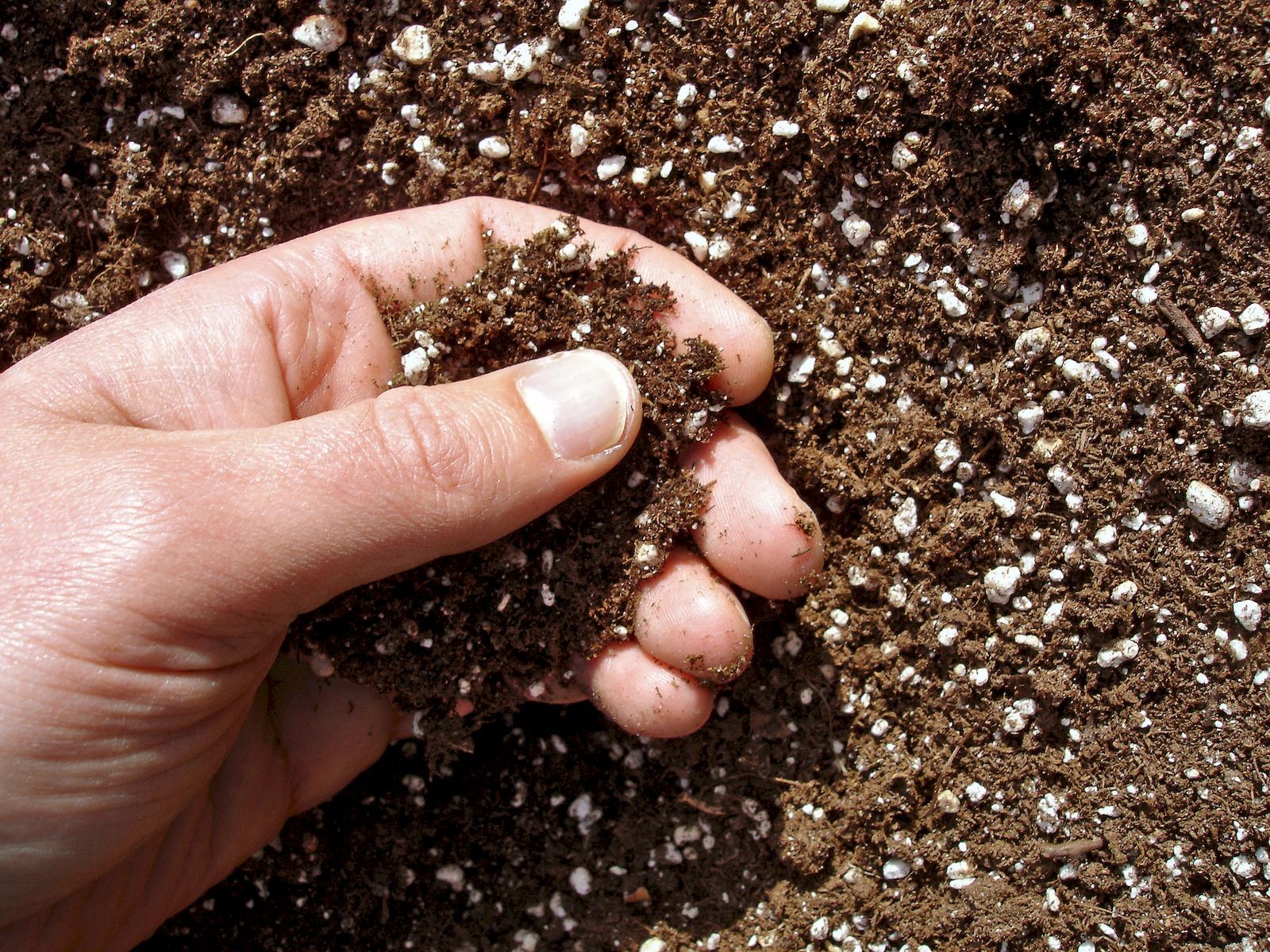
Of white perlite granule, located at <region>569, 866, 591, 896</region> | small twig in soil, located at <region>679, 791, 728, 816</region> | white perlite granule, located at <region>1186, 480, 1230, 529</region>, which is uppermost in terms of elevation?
white perlite granule, located at <region>1186, 480, 1230, 529</region>

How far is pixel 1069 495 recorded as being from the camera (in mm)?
1600

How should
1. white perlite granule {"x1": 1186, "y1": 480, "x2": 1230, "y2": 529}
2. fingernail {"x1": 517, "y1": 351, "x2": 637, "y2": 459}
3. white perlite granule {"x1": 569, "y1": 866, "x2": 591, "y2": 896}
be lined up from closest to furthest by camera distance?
fingernail {"x1": 517, "y1": 351, "x2": 637, "y2": 459}
white perlite granule {"x1": 1186, "y1": 480, "x2": 1230, "y2": 529}
white perlite granule {"x1": 569, "y1": 866, "x2": 591, "y2": 896}

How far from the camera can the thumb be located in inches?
50.5

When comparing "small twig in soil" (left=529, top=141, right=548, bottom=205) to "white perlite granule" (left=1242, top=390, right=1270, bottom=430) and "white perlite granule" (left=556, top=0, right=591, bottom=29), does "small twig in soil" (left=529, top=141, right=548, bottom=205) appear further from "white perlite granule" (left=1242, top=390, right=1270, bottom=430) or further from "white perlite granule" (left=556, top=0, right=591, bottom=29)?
"white perlite granule" (left=1242, top=390, right=1270, bottom=430)

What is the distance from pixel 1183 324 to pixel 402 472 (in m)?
1.30

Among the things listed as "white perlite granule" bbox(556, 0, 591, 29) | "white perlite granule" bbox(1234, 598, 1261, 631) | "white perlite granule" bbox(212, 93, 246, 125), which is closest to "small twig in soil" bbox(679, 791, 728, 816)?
"white perlite granule" bbox(1234, 598, 1261, 631)

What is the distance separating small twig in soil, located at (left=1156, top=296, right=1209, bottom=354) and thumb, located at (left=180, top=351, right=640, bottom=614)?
909mm

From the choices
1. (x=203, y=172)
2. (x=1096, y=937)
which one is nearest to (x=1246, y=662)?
(x=1096, y=937)

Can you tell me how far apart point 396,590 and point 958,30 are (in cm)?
136

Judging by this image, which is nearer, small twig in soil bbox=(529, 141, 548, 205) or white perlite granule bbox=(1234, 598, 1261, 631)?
white perlite granule bbox=(1234, 598, 1261, 631)

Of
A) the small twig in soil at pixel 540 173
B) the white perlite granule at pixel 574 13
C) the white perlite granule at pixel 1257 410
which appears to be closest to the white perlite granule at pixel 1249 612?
the white perlite granule at pixel 1257 410

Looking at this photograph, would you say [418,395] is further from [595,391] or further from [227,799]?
[227,799]

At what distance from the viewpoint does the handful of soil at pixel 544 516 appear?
158 centimetres

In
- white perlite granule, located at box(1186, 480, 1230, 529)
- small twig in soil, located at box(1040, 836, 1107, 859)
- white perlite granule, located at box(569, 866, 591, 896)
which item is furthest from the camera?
white perlite granule, located at box(569, 866, 591, 896)
